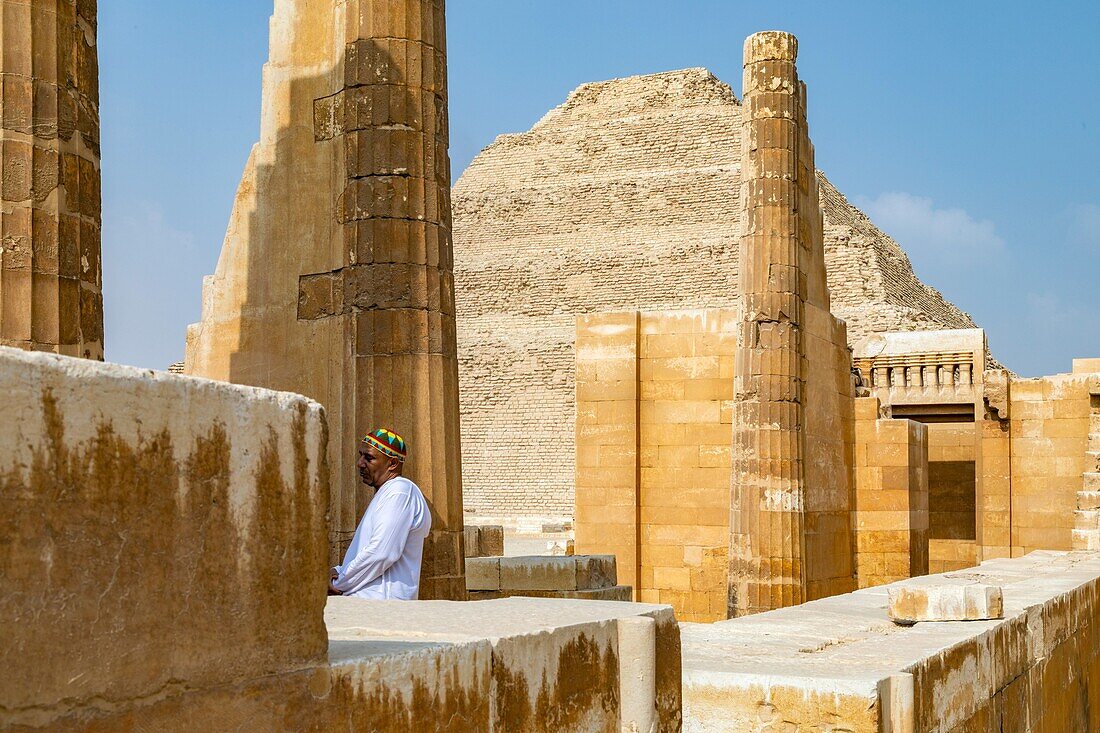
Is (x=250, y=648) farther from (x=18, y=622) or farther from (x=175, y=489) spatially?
(x=18, y=622)

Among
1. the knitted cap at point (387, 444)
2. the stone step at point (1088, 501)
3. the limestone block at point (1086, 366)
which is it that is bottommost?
the stone step at point (1088, 501)

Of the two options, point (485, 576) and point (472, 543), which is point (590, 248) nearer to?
point (472, 543)

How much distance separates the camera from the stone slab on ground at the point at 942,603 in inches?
190

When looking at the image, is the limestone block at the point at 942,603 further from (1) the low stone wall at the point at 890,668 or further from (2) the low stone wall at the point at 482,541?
(2) the low stone wall at the point at 482,541

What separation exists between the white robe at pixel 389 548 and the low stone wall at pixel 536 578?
4.30 metres

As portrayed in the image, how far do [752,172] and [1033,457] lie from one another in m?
5.81

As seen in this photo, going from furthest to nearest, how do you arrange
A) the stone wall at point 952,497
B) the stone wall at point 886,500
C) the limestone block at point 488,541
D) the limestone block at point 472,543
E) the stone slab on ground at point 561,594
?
the stone wall at point 952,497, the stone wall at point 886,500, the limestone block at point 488,541, the limestone block at point 472,543, the stone slab on ground at point 561,594

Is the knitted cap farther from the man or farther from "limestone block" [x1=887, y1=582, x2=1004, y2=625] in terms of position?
"limestone block" [x1=887, y1=582, x2=1004, y2=625]

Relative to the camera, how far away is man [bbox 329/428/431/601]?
168 inches

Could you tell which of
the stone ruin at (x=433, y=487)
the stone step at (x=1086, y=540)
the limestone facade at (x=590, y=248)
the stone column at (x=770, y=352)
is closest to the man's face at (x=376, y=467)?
the stone ruin at (x=433, y=487)

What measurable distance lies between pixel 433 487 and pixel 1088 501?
29.5 ft

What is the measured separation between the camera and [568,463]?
75.2 meters

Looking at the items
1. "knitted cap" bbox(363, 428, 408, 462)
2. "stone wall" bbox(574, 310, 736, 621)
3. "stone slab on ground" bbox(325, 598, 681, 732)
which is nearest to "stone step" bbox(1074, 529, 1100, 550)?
"stone wall" bbox(574, 310, 736, 621)

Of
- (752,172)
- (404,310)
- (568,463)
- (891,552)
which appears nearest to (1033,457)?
(891,552)
